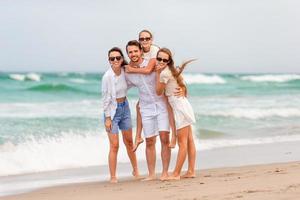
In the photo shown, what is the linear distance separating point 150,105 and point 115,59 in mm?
628

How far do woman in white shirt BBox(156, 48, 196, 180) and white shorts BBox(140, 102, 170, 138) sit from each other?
4.4 inches

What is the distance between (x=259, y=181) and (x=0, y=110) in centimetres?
1293

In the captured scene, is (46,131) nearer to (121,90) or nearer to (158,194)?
(121,90)

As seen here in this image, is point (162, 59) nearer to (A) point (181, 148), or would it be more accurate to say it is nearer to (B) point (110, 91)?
(B) point (110, 91)

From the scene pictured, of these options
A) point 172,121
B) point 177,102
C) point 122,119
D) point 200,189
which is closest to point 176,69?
point 177,102

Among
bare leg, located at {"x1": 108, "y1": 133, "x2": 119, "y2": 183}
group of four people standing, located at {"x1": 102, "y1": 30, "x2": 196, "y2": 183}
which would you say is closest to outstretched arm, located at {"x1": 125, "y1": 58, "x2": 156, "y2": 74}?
group of four people standing, located at {"x1": 102, "y1": 30, "x2": 196, "y2": 183}

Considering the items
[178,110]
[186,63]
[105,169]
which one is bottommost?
[105,169]

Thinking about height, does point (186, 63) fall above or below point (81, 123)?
above

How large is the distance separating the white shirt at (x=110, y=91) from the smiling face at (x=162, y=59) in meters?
0.53

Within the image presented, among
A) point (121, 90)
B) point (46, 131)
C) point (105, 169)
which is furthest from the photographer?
point (46, 131)

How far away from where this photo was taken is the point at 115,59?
6.93 metres

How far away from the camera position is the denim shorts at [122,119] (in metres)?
7.13

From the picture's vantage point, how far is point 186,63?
21.7 feet

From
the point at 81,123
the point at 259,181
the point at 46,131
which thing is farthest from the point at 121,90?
the point at 81,123
